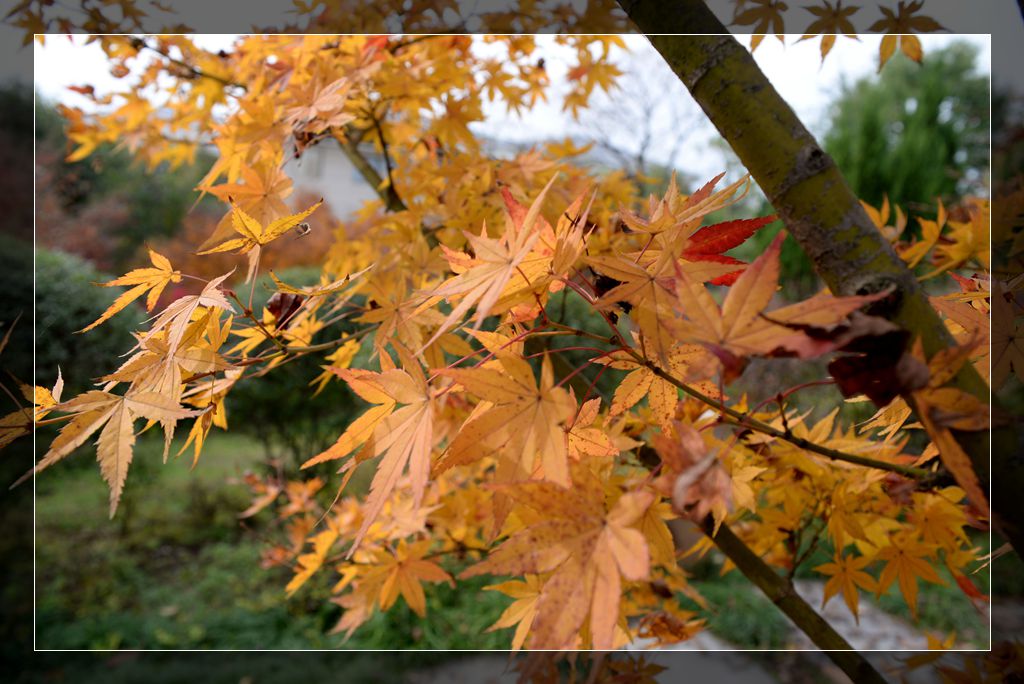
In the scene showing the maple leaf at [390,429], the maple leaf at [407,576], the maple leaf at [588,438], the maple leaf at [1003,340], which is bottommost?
the maple leaf at [1003,340]

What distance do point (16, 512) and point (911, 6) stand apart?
3623 mm

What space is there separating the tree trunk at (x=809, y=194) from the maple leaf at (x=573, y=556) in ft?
0.62

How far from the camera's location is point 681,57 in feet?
1.62

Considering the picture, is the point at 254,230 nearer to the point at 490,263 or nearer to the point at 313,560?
the point at 490,263

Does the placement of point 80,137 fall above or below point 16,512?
above

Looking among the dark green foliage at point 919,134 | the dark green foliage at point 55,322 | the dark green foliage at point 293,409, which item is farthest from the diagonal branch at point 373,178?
the dark green foliage at point 919,134

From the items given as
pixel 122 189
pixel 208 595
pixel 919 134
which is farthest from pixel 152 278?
pixel 122 189

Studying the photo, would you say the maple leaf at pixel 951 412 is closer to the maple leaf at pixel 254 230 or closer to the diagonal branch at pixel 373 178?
the maple leaf at pixel 254 230

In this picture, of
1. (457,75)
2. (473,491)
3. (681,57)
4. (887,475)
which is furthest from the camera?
(473,491)

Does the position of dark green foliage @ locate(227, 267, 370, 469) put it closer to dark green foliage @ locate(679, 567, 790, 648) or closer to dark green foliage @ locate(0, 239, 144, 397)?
dark green foliage @ locate(0, 239, 144, 397)

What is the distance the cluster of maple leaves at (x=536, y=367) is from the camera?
0.36 metres

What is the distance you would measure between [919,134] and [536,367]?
7320mm

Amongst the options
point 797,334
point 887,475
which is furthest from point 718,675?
point 797,334

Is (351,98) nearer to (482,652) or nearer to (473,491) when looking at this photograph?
(473,491)
